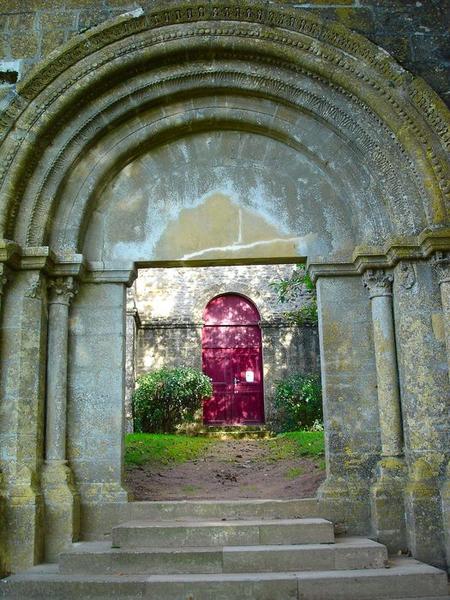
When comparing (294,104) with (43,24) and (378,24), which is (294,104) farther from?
(43,24)

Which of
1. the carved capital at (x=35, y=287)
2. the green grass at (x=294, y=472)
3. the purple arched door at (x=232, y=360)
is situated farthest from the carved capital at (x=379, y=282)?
the purple arched door at (x=232, y=360)

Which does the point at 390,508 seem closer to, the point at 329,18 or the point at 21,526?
the point at 21,526

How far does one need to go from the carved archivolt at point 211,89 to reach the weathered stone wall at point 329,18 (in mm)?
288

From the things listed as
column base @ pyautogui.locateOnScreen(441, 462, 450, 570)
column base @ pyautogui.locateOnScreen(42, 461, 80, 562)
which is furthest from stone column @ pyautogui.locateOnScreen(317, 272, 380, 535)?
column base @ pyautogui.locateOnScreen(42, 461, 80, 562)

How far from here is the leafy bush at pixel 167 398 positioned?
46.4 feet

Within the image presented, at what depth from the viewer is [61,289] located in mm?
6145

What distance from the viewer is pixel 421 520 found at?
5371mm

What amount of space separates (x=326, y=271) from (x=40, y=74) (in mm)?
3356

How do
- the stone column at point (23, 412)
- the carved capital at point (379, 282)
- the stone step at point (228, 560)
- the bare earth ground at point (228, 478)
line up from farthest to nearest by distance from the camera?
the bare earth ground at point (228, 478) < the carved capital at point (379, 282) < the stone column at point (23, 412) < the stone step at point (228, 560)

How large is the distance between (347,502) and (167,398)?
28.6ft

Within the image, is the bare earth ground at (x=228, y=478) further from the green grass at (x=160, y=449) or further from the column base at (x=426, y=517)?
the column base at (x=426, y=517)

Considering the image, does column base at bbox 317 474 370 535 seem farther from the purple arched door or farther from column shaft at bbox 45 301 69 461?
the purple arched door

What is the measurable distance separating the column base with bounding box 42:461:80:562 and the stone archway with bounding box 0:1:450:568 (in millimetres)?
18

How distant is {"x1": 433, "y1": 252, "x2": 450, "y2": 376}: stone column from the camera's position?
5.64 m
